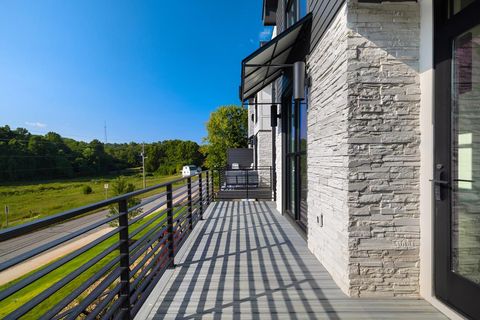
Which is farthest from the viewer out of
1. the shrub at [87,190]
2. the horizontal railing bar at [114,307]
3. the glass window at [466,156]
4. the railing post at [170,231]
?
the shrub at [87,190]

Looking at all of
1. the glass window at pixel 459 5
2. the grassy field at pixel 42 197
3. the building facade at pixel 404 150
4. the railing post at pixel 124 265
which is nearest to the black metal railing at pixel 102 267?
the railing post at pixel 124 265

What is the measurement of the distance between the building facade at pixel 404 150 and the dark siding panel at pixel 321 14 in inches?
1.4

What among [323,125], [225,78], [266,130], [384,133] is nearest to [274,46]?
[323,125]

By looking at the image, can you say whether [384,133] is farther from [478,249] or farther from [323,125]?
[478,249]

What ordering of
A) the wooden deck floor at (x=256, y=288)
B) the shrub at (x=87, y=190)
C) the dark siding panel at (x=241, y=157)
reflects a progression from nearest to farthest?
the wooden deck floor at (x=256, y=288) < the dark siding panel at (x=241, y=157) < the shrub at (x=87, y=190)

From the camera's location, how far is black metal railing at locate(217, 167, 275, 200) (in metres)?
8.76

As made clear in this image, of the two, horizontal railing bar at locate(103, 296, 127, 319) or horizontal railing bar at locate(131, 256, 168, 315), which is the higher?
horizontal railing bar at locate(103, 296, 127, 319)

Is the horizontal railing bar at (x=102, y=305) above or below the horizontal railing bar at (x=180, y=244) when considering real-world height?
above

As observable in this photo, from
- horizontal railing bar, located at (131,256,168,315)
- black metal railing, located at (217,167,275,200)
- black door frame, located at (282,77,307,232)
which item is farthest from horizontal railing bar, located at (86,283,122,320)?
black metal railing, located at (217,167,275,200)

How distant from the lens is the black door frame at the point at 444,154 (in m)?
2.11

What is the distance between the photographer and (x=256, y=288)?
9.12 feet

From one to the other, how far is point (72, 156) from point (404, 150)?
63.6m

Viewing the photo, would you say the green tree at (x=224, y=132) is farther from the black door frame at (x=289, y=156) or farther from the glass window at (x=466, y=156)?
the glass window at (x=466, y=156)

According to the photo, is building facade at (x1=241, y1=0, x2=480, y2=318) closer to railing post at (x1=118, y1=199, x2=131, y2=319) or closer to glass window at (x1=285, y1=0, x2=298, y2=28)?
railing post at (x1=118, y1=199, x2=131, y2=319)
